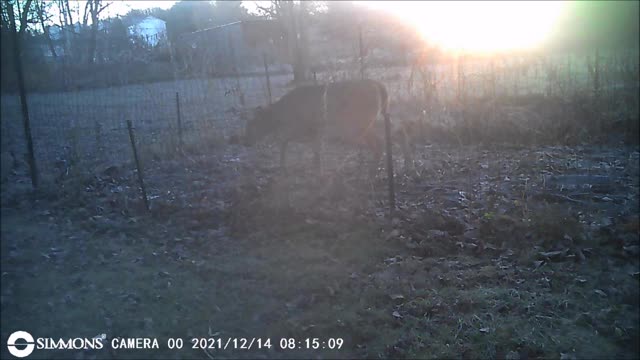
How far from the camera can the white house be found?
11664mm

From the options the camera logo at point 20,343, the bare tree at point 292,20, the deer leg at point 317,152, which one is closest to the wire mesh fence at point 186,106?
the deer leg at point 317,152

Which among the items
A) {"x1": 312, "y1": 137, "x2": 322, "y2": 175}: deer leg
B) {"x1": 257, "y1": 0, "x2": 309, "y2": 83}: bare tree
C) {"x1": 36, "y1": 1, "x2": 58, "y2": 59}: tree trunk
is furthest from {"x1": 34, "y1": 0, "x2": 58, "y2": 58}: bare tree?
{"x1": 257, "y1": 0, "x2": 309, "y2": 83}: bare tree

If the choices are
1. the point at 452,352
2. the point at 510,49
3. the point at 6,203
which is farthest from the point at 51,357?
the point at 510,49

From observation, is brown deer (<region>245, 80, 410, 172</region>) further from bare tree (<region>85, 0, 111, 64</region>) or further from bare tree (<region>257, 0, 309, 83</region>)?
bare tree (<region>257, 0, 309, 83</region>)

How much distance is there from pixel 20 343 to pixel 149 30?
886cm

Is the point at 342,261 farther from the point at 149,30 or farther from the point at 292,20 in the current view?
the point at 292,20

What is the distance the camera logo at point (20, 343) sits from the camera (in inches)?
160

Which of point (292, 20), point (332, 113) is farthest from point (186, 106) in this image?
point (292, 20)

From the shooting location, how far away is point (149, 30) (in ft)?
38.5

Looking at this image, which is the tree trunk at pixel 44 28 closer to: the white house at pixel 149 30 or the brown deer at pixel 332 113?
the white house at pixel 149 30

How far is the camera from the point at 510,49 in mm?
24562

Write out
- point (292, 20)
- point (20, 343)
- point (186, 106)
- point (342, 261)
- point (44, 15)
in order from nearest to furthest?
point (20, 343) → point (342, 261) → point (44, 15) → point (186, 106) → point (292, 20)

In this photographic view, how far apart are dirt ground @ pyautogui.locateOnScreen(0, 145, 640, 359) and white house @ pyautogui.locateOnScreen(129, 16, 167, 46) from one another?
412 centimetres

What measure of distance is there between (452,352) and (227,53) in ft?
47.0
